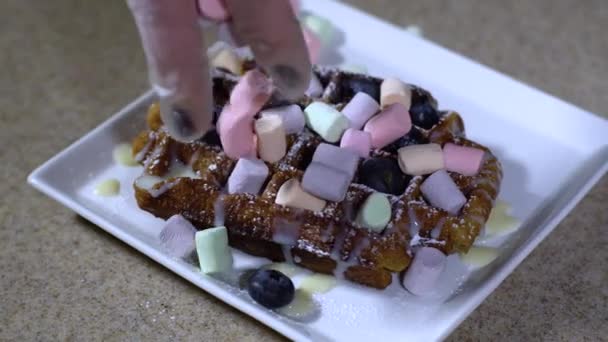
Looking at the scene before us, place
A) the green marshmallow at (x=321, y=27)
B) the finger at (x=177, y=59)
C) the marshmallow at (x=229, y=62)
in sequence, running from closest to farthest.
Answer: the finger at (x=177, y=59) → the marshmallow at (x=229, y=62) → the green marshmallow at (x=321, y=27)

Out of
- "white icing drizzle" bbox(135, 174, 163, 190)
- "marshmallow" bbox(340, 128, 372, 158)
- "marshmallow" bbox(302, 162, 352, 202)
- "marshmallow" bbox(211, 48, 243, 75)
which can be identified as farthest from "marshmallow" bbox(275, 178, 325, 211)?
"marshmallow" bbox(211, 48, 243, 75)

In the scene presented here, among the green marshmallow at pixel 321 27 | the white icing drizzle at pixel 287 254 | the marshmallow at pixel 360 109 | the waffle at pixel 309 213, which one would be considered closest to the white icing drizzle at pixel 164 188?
the waffle at pixel 309 213

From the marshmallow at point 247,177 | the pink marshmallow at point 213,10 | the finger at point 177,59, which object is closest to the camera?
the finger at point 177,59

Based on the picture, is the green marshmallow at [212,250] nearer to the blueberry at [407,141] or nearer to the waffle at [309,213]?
the waffle at [309,213]

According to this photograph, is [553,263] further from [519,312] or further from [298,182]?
[298,182]

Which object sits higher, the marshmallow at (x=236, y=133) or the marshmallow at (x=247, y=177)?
the marshmallow at (x=236, y=133)

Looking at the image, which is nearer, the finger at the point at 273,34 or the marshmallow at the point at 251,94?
the finger at the point at 273,34

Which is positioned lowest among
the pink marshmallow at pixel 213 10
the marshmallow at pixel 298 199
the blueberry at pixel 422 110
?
the marshmallow at pixel 298 199

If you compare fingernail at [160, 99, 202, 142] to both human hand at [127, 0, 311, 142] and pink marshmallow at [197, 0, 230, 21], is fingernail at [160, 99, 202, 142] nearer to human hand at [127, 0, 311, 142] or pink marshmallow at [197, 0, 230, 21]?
human hand at [127, 0, 311, 142]
